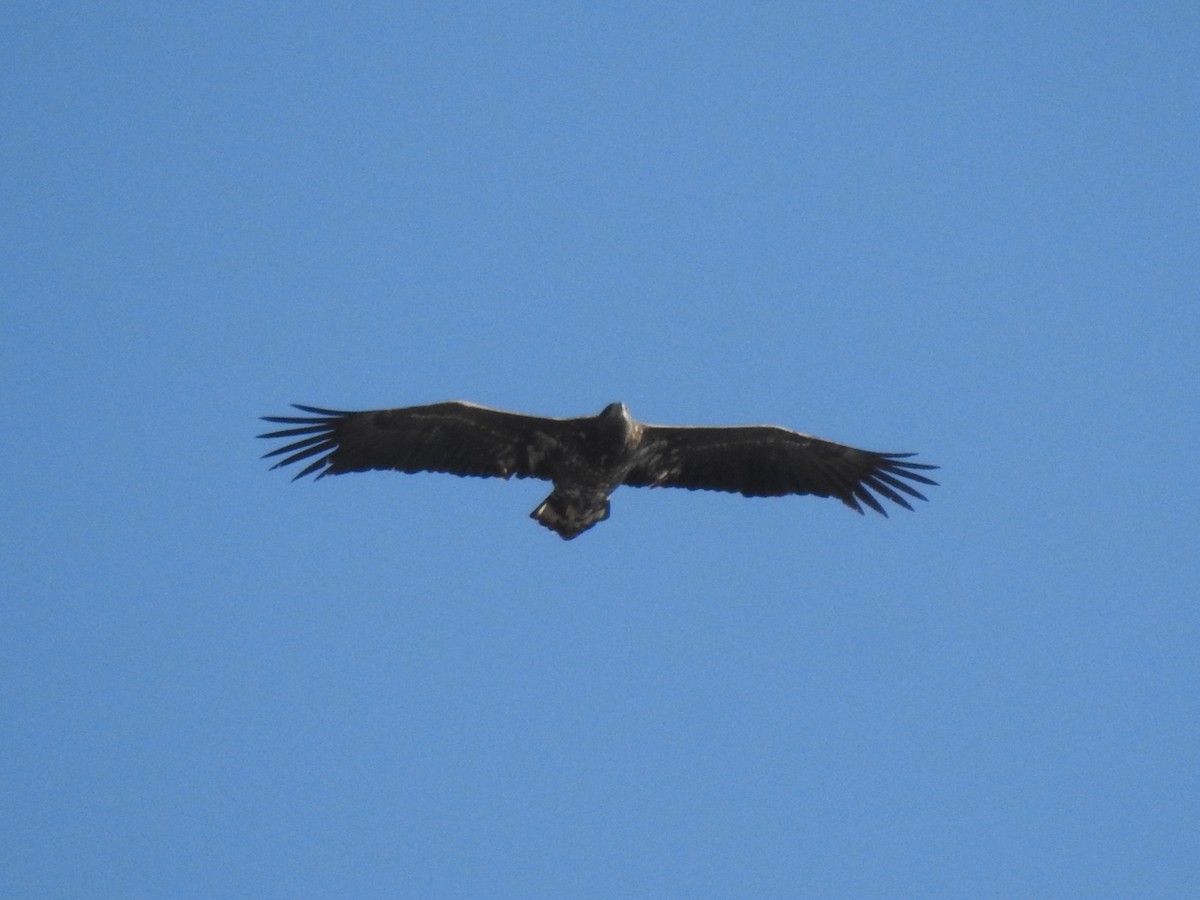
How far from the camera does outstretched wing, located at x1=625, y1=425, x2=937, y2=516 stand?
53.7 feet

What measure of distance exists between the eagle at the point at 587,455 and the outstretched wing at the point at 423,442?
1 cm

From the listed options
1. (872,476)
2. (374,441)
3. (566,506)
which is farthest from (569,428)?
(872,476)

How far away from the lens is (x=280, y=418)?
16.0 meters

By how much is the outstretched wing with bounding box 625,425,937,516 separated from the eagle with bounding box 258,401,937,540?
1cm

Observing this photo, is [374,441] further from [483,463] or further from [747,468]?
[747,468]

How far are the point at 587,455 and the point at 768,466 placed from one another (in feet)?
7.00

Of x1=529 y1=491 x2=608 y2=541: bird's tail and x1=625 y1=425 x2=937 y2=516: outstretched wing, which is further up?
x1=625 y1=425 x2=937 y2=516: outstretched wing

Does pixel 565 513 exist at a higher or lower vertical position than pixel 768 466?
lower

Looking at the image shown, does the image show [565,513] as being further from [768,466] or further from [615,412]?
[768,466]

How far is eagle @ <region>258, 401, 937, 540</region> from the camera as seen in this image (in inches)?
624

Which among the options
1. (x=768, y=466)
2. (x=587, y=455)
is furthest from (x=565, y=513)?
(x=768, y=466)

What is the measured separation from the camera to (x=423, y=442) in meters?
16.2

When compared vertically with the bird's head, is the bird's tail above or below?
below

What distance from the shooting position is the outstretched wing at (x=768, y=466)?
1638 cm
